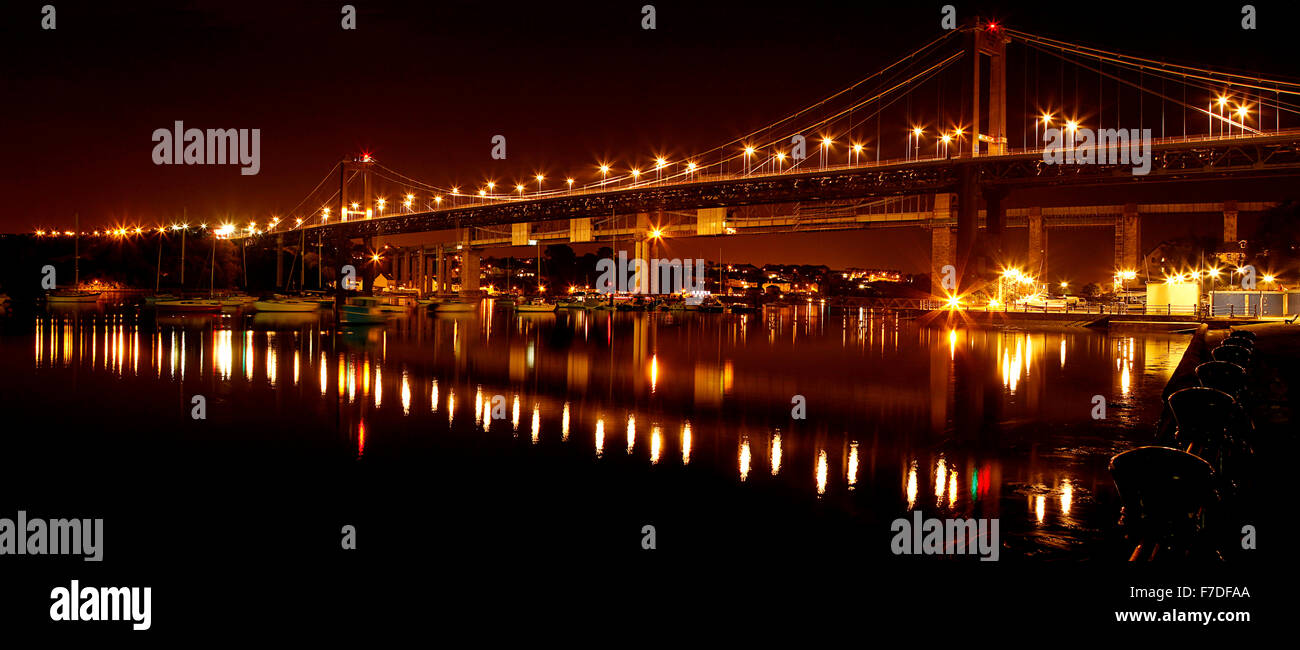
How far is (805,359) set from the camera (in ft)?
60.3

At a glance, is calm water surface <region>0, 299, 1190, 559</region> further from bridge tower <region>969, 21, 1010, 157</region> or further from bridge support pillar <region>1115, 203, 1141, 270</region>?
bridge support pillar <region>1115, 203, 1141, 270</region>

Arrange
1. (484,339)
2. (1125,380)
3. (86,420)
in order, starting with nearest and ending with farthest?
(86,420)
(1125,380)
(484,339)

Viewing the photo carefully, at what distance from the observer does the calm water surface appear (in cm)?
657

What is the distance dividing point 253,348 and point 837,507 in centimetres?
1668

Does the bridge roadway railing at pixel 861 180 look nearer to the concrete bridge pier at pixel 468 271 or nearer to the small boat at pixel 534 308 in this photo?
the concrete bridge pier at pixel 468 271

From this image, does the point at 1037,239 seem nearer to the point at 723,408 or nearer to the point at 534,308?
the point at 534,308

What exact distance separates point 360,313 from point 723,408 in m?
24.8

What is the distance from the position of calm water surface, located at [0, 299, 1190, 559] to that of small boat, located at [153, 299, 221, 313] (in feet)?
68.2

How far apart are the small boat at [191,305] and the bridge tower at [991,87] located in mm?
36900

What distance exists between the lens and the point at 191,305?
4234 centimetres

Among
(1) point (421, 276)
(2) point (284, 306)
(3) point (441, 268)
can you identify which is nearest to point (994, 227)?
(2) point (284, 306)
